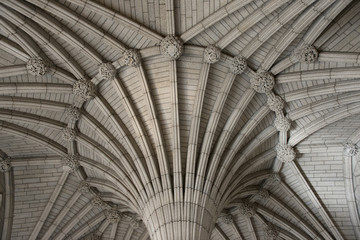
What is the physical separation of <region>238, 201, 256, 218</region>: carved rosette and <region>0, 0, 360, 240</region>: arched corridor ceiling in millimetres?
2419

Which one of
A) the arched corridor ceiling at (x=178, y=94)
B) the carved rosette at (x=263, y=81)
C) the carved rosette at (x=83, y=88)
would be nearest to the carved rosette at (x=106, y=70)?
the arched corridor ceiling at (x=178, y=94)

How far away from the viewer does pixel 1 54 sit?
74.3ft

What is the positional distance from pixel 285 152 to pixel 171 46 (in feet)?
23.0

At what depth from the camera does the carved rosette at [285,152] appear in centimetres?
2530

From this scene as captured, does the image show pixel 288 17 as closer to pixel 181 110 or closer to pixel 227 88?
pixel 227 88

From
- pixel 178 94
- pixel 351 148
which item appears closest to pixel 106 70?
pixel 178 94

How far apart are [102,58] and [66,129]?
140 inches

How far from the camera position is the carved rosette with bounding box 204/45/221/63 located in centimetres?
2242

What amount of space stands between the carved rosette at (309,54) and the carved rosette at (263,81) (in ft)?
4.81

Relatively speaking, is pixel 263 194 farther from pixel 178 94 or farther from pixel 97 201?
pixel 97 201

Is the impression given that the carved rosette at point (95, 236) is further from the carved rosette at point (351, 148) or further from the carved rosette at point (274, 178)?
the carved rosette at point (351, 148)

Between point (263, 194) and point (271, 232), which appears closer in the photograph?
point (263, 194)

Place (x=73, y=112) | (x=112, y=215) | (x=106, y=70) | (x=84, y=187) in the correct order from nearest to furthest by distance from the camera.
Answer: (x=106, y=70), (x=73, y=112), (x=84, y=187), (x=112, y=215)

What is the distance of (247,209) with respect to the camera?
93.4 feet
